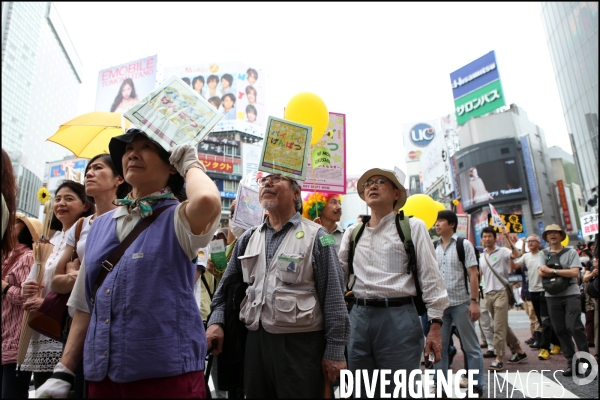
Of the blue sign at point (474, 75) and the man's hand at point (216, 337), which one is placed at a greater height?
the blue sign at point (474, 75)

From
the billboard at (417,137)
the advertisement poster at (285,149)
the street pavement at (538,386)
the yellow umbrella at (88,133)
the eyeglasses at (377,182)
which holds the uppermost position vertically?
the billboard at (417,137)

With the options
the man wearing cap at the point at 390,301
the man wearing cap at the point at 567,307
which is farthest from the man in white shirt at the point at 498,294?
the man wearing cap at the point at 390,301

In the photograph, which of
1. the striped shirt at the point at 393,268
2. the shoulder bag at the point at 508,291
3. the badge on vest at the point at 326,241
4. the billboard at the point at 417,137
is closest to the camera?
the badge on vest at the point at 326,241

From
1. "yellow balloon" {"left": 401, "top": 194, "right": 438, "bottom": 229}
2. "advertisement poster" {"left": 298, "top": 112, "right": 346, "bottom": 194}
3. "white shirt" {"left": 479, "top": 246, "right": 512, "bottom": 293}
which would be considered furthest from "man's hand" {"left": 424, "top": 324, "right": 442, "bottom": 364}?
"white shirt" {"left": 479, "top": 246, "right": 512, "bottom": 293}

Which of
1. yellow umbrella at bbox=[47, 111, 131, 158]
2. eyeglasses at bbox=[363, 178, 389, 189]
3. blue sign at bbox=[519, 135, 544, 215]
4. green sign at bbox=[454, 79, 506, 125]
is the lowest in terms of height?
eyeglasses at bbox=[363, 178, 389, 189]

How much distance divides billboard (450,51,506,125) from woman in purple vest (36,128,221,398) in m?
46.1

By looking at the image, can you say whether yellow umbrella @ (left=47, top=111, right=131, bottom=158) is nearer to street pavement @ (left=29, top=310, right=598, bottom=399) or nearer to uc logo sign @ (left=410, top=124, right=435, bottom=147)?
street pavement @ (left=29, top=310, right=598, bottom=399)

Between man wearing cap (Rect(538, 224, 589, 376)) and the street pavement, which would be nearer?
the street pavement

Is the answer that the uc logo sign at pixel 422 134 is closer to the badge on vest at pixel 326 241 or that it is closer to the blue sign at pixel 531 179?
the blue sign at pixel 531 179

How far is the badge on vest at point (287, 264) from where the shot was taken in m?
2.41

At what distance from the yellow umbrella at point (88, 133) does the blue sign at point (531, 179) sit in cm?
4545

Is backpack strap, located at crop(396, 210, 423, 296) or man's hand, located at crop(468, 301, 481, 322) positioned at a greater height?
backpack strap, located at crop(396, 210, 423, 296)

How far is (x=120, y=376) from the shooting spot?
62.5 inches

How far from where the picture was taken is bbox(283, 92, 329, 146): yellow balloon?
4.54 meters
